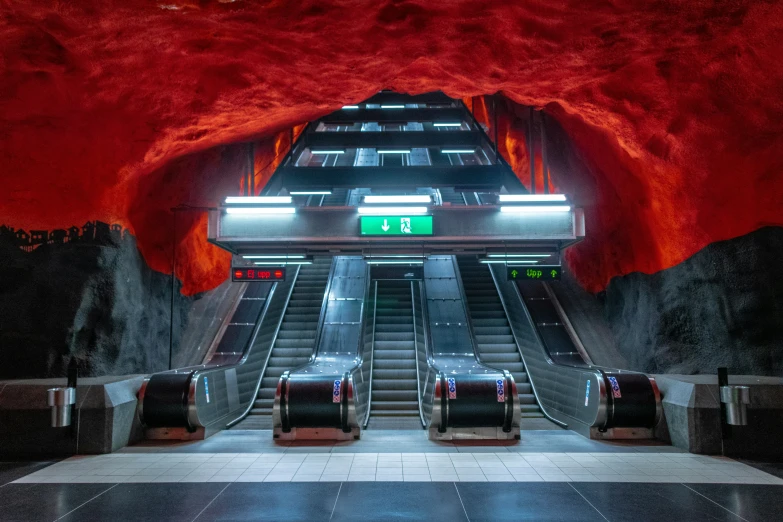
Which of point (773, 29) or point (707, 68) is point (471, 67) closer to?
point (707, 68)

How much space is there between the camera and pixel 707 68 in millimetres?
7352

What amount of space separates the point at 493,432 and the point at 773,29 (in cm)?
633

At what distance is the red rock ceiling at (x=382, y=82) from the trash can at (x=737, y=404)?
3.08m

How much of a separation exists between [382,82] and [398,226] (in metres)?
2.52

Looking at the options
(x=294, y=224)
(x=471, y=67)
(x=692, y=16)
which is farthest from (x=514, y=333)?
(x=692, y=16)

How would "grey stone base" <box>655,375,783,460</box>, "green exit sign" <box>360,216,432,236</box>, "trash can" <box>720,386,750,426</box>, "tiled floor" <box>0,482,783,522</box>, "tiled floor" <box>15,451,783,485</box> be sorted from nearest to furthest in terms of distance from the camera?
1. "tiled floor" <box>0,482,783,522</box>
2. "tiled floor" <box>15,451,783,485</box>
3. "trash can" <box>720,386,750,426</box>
4. "grey stone base" <box>655,375,783,460</box>
5. "green exit sign" <box>360,216,432,236</box>

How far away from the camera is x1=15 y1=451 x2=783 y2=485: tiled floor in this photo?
5.50 m

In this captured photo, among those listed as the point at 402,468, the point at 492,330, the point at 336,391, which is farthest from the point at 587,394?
the point at 492,330

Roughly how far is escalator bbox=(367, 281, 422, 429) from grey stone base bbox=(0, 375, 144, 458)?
157 inches

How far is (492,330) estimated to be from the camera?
12438 millimetres

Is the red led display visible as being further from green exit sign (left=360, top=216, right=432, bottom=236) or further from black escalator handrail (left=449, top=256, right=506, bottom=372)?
black escalator handrail (left=449, top=256, right=506, bottom=372)

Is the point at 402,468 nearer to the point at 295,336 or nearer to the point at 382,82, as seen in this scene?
the point at 382,82

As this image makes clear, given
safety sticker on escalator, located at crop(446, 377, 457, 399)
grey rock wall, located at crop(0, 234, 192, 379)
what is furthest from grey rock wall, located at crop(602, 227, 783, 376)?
grey rock wall, located at crop(0, 234, 192, 379)

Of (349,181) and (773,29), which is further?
(349,181)
